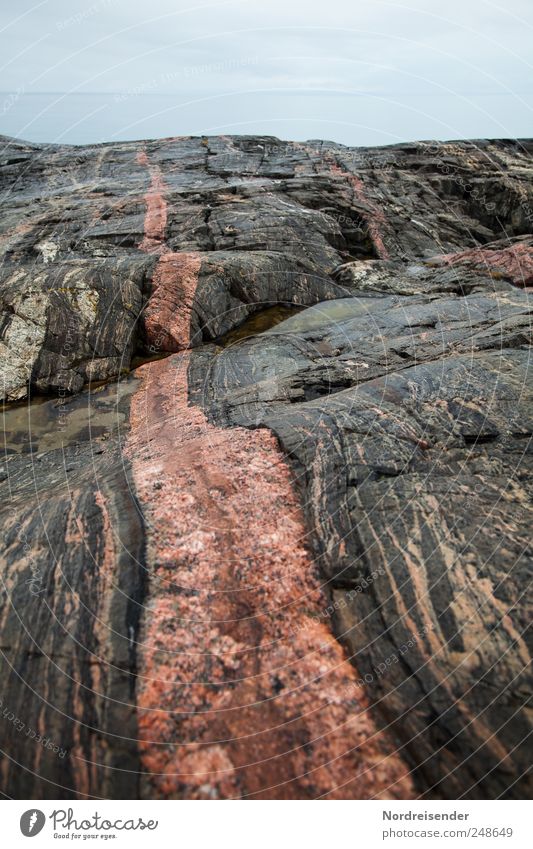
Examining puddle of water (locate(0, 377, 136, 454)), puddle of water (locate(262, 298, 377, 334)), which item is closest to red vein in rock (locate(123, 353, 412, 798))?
puddle of water (locate(0, 377, 136, 454))

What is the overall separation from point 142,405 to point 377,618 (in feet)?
30.2

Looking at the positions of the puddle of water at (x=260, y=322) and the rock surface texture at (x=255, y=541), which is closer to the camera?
the rock surface texture at (x=255, y=541)

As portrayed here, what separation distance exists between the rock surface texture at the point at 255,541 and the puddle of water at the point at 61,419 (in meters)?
0.07

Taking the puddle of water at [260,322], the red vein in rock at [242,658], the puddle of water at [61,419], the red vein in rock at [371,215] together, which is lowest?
the red vein in rock at [242,658]

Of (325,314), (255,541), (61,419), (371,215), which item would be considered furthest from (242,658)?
(371,215)

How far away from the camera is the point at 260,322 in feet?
56.7

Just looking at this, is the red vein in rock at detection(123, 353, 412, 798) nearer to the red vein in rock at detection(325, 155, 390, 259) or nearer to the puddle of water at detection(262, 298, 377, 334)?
the puddle of water at detection(262, 298, 377, 334)

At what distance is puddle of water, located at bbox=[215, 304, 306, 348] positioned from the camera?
1630 cm

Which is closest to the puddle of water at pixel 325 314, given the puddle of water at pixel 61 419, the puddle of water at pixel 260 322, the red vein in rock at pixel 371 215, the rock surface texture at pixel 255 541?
the rock surface texture at pixel 255 541

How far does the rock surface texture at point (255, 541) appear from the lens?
546cm

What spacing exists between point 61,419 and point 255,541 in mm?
8418

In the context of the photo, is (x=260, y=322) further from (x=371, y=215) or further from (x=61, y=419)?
(x=371, y=215)

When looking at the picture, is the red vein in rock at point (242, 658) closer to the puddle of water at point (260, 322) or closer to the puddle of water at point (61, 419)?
Answer: the puddle of water at point (61, 419)

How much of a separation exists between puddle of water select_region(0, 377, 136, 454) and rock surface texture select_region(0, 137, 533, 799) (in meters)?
0.07
